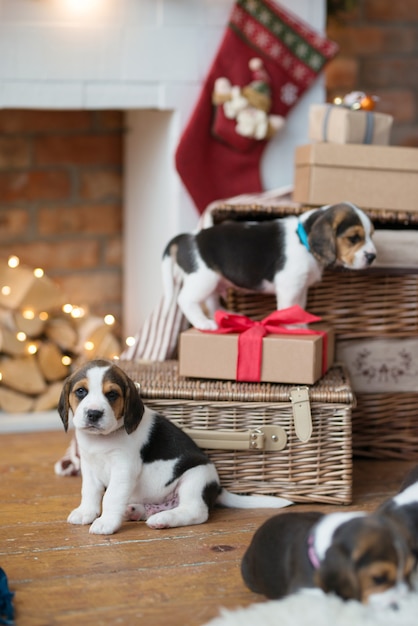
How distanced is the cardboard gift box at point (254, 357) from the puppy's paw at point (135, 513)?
32cm

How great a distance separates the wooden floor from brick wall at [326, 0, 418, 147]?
1.70 m

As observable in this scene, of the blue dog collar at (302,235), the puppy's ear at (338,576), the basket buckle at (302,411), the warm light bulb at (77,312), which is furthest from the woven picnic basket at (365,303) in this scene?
the puppy's ear at (338,576)

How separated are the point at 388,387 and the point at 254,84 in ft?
3.17

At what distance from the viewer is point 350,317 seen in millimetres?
2324

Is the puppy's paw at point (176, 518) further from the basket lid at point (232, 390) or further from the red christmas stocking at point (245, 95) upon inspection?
the red christmas stocking at point (245, 95)

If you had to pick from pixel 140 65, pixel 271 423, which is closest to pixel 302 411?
pixel 271 423

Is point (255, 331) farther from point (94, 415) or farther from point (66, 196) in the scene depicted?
point (66, 196)

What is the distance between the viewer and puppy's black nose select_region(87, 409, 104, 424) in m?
1.74

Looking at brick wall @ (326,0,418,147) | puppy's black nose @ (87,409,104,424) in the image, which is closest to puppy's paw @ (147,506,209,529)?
puppy's black nose @ (87,409,104,424)

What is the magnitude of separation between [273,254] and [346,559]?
95 cm

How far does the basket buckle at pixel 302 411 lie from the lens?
1.95m

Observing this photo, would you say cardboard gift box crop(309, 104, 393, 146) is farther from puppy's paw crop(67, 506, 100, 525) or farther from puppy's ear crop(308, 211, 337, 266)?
puppy's paw crop(67, 506, 100, 525)

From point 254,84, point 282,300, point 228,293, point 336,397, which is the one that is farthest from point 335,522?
point 254,84

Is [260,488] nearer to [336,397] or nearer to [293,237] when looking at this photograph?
[336,397]
